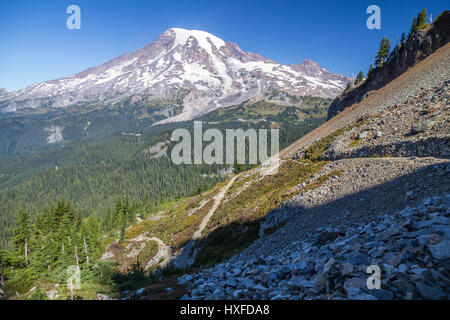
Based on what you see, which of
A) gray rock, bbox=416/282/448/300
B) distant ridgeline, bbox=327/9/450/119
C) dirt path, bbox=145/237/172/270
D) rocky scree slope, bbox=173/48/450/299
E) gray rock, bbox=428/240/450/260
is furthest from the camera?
distant ridgeline, bbox=327/9/450/119

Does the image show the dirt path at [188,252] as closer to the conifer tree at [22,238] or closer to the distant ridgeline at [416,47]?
the conifer tree at [22,238]

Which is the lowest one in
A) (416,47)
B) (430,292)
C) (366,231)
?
(366,231)

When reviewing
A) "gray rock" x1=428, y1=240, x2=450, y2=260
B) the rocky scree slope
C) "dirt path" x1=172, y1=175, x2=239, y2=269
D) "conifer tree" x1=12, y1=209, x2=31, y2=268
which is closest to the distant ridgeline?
the rocky scree slope

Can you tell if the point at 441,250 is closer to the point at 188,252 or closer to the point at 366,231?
the point at 366,231

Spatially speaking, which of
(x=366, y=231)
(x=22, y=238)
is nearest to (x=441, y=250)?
(x=366, y=231)

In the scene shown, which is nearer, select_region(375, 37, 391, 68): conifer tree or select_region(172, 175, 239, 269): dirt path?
select_region(172, 175, 239, 269): dirt path

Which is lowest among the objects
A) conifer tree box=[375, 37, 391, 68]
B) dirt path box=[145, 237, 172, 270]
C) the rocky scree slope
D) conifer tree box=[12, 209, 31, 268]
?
dirt path box=[145, 237, 172, 270]

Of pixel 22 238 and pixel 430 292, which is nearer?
pixel 430 292

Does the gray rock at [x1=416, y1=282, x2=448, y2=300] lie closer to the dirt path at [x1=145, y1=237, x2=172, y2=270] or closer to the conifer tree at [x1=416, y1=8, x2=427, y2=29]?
the dirt path at [x1=145, y1=237, x2=172, y2=270]

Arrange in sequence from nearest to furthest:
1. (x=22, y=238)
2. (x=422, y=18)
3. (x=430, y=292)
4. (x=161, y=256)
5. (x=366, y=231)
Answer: (x=430, y=292)
(x=366, y=231)
(x=22, y=238)
(x=161, y=256)
(x=422, y=18)

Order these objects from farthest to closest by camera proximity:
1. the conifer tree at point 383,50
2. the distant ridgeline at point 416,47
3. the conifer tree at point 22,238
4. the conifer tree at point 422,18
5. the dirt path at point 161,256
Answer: the conifer tree at point 383,50 < the conifer tree at point 422,18 < the distant ridgeline at point 416,47 < the dirt path at point 161,256 < the conifer tree at point 22,238

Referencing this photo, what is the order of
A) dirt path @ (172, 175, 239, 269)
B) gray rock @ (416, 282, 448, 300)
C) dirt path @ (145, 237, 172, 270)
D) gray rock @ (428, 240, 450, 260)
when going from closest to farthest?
gray rock @ (416, 282, 448, 300) < gray rock @ (428, 240, 450, 260) < dirt path @ (172, 175, 239, 269) < dirt path @ (145, 237, 172, 270)

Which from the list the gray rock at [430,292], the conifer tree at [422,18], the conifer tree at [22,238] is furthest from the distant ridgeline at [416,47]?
the conifer tree at [22,238]
